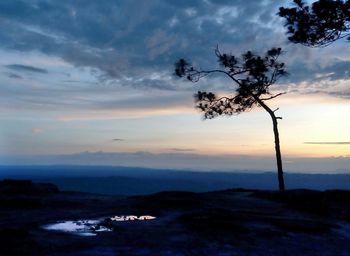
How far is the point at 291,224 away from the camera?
625 inches

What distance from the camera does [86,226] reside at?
14898 mm

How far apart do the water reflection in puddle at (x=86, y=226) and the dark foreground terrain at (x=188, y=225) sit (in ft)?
0.80

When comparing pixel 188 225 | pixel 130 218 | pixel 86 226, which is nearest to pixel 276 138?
pixel 130 218

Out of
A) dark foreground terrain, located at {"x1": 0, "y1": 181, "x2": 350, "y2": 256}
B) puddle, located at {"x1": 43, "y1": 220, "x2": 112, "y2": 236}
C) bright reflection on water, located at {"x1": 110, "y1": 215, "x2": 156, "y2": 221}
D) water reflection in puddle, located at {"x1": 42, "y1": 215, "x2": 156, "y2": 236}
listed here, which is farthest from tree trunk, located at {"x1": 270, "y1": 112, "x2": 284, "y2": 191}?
puddle, located at {"x1": 43, "y1": 220, "x2": 112, "y2": 236}

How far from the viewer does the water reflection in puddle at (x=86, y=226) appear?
13.9 meters

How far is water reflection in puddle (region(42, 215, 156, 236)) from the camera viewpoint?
13867 millimetres

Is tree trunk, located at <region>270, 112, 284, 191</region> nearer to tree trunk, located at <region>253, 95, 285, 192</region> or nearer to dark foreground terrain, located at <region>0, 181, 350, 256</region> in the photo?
tree trunk, located at <region>253, 95, 285, 192</region>

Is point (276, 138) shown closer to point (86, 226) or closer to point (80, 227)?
point (86, 226)

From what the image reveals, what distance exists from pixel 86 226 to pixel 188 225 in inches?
133

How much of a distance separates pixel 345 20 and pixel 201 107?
36.9 feet

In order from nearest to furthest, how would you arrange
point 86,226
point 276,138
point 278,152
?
1. point 86,226
2. point 278,152
3. point 276,138

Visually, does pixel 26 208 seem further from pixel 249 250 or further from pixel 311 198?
pixel 311 198

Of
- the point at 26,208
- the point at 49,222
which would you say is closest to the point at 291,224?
the point at 49,222

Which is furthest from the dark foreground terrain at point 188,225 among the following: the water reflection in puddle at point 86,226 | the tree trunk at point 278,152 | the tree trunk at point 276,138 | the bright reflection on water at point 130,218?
the tree trunk at point 276,138
